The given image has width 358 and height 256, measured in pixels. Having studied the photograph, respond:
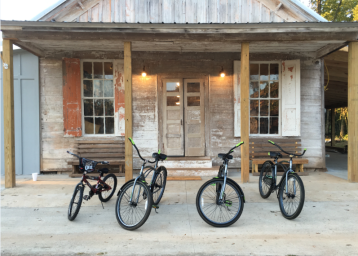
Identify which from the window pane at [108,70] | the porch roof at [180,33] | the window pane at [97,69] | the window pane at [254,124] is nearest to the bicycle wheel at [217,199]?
the porch roof at [180,33]

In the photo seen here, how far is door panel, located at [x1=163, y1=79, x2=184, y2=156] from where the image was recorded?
22.8 ft

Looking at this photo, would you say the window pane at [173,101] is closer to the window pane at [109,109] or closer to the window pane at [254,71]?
the window pane at [109,109]

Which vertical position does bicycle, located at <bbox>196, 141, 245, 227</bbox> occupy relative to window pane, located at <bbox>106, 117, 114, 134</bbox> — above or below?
below

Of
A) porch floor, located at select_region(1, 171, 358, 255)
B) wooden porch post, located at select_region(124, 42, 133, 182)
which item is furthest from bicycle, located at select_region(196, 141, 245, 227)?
wooden porch post, located at select_region(124, 42, 133, 182)

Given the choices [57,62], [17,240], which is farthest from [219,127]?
[17,240]

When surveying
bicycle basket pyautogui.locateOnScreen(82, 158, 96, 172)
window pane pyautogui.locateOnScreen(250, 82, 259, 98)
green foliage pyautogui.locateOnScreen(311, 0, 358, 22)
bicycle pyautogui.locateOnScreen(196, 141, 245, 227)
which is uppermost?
green foliage pyautogui.locateOnScreen(311, 0, 358, 22)

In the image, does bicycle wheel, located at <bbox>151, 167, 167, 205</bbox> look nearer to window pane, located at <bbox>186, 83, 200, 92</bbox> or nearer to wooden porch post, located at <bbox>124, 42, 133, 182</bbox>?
wooden porch post, located at <bbox>124, 42, 133, 182</bbox>

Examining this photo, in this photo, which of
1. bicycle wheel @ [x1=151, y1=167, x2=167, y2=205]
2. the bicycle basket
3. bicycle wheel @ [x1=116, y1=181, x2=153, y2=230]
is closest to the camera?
bicycle wheel @ [x1=116, y1=181, x2=153, y2=230]

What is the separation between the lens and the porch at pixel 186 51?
5.05 metres

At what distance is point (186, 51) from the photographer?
670cm

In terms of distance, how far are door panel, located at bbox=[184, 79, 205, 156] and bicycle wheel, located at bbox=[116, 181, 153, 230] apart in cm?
346

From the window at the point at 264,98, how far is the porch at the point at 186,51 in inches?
12.4

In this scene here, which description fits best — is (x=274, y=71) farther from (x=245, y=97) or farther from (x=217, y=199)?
(x=217, y=199)

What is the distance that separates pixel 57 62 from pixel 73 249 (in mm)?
5248
